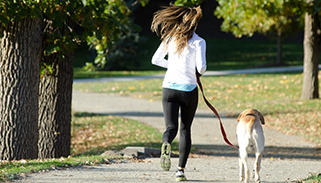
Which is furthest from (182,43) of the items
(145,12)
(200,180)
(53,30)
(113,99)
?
(145,12)

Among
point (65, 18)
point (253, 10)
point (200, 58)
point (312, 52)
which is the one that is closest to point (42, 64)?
point (65, 18)

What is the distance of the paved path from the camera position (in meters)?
5.85

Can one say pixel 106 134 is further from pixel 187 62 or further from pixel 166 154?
pixel 187 62

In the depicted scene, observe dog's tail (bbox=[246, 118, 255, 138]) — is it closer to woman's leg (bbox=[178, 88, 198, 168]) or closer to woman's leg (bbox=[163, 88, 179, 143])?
woman's leg (bbox=[178, 88, 198, 168])

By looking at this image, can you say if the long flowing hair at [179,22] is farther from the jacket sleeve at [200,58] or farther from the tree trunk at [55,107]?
the tree trunk at [55,107]

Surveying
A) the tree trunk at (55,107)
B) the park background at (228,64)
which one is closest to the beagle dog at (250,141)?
the tree trunk at (55,107)

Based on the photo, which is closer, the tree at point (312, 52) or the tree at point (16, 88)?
the tree at point (16, 88)

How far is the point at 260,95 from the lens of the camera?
17.4m

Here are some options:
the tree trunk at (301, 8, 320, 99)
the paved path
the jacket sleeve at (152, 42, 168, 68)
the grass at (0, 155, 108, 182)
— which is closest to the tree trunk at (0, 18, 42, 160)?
the grass at (0, 155, 108, 182)

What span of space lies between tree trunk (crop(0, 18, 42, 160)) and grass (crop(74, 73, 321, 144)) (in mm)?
5952

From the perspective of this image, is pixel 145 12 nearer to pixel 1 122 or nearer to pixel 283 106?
pixel 283 106

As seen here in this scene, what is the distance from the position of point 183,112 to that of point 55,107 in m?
3.68

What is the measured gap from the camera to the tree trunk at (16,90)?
7559 mm

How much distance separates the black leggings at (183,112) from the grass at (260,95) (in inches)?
227
